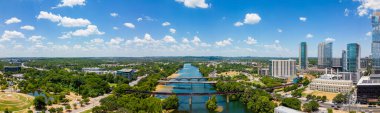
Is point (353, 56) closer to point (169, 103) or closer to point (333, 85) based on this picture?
point (333, 85)

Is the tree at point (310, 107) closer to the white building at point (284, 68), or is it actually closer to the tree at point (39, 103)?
the tree at point (39, 103)

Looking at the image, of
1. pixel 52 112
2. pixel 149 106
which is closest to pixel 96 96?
pixel 52 112

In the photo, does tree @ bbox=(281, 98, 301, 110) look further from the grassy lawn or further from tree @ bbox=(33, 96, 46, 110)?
the grassy lawn

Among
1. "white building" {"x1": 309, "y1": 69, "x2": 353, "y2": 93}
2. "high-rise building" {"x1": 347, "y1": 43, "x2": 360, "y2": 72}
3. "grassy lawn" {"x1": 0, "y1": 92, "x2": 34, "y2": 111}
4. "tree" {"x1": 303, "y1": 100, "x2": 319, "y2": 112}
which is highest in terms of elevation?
"high-rise building" {"x1": 347, "y1": 43, "x2": 360, "y2": 72}

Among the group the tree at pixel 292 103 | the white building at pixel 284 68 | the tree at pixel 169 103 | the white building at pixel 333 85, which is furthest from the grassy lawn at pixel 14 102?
the white building at pixel 284 68

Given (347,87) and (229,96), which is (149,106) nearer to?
(229,96)

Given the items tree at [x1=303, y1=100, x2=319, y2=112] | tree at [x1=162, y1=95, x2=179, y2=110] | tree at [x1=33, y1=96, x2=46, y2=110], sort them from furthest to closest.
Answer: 1. tree at [x1=162, y1=95, x2=179, y2=110]
2. tree at [x1=33, y1=96, x2=46, y2=110]
3. tree at [x1=303, y1=100, x2=319, y2=112]

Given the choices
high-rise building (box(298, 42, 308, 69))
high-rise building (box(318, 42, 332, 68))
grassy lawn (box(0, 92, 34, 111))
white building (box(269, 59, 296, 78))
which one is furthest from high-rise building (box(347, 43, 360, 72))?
grassy lawn (box(0, 92, 34, 111))

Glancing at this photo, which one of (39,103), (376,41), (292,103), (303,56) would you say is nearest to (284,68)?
(376,41)
